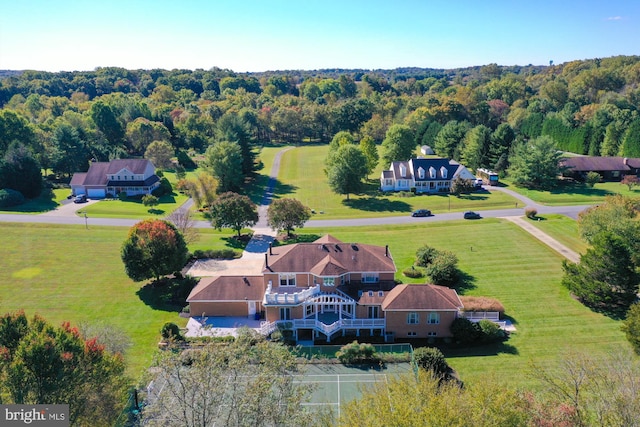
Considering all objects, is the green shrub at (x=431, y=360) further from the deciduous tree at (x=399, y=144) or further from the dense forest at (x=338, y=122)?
the deciduous tree at (x=399, y=144)

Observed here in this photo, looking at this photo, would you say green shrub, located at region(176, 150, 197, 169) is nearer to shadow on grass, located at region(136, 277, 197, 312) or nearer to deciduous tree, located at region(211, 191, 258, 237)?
deciduous tree, located at region(211, 191, 258, 237)

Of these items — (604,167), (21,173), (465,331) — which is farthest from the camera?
(604,167)

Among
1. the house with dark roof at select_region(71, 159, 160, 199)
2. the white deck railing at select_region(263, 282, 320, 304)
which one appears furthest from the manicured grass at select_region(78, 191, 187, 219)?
the white deck railing at select_region(263, 282, 320, 304)

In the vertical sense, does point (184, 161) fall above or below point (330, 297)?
above

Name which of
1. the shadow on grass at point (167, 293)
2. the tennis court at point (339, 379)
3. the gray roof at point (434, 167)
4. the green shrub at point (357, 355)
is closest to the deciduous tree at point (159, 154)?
the gray roof at point (434, 167)

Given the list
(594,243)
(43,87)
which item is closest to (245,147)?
(594,243)

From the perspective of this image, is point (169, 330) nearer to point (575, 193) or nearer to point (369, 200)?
point (369, 200)

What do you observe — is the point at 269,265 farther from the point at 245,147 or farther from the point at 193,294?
the point at 245,147

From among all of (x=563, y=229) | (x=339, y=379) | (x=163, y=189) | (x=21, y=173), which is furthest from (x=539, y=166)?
→ (x=21, y=173)
